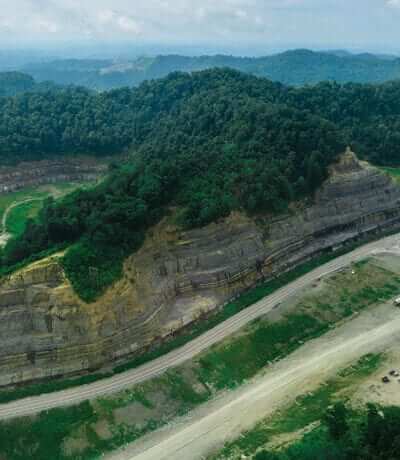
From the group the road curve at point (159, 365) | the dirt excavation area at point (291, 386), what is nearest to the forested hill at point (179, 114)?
the road curve at point (159, 365)

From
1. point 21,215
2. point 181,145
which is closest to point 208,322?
point 181,145

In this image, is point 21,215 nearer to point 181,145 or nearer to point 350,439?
point 181,145

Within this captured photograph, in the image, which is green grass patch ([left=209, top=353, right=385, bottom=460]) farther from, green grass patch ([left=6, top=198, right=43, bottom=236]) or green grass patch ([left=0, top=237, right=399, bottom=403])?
green grass patch ([left=6, top=198, right=43, bottom=236])

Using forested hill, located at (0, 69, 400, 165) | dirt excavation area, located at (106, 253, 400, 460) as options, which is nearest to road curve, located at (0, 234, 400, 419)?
dirt excavation area, located at (106, 253, 400, 460)

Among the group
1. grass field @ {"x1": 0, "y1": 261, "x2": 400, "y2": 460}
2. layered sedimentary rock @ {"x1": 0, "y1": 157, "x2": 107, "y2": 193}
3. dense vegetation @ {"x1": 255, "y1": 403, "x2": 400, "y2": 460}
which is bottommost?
grass field @ {"x1": 0, "y1": 261, "x2": 400, "y2": 460}

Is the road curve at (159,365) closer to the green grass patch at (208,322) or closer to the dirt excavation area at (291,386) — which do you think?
the green grass patch at (208,322)

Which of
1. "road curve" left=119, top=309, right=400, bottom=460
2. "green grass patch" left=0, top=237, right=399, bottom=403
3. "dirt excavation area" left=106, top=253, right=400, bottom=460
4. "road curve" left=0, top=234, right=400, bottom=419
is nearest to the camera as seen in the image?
"road curve" left=119, top=309, right=400, bottom=460
